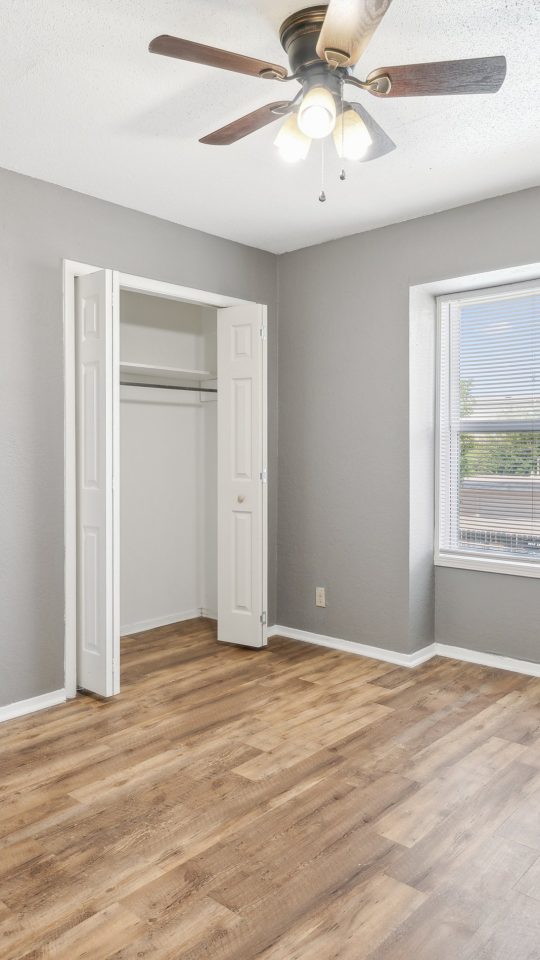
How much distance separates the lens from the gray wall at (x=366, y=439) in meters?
3.85

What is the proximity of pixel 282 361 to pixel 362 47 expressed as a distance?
293 centimetres

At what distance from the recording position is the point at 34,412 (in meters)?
3.36

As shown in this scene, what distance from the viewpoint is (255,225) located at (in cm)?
405

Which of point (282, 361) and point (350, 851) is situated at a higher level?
point (282, 361)

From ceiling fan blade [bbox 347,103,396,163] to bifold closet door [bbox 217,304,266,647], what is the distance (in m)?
1.90

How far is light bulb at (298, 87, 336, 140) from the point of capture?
1.93 metres

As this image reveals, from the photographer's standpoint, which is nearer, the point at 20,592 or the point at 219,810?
the point at 219,810

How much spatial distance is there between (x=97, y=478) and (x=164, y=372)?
4.47 feet

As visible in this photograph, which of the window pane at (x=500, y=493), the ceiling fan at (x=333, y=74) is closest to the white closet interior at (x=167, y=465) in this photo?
the window pane at (x=500, y=493)

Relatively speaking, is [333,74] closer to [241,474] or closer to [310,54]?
[310,54]

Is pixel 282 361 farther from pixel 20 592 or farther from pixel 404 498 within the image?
pixel 20 592

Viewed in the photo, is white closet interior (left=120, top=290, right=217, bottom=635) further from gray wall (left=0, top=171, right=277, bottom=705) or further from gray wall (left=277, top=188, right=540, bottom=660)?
gray wall (left=0, top=171, right=277, bottom=705)

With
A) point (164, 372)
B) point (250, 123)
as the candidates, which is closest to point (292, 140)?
point (250, 123)

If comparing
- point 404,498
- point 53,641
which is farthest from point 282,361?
point 53,641
